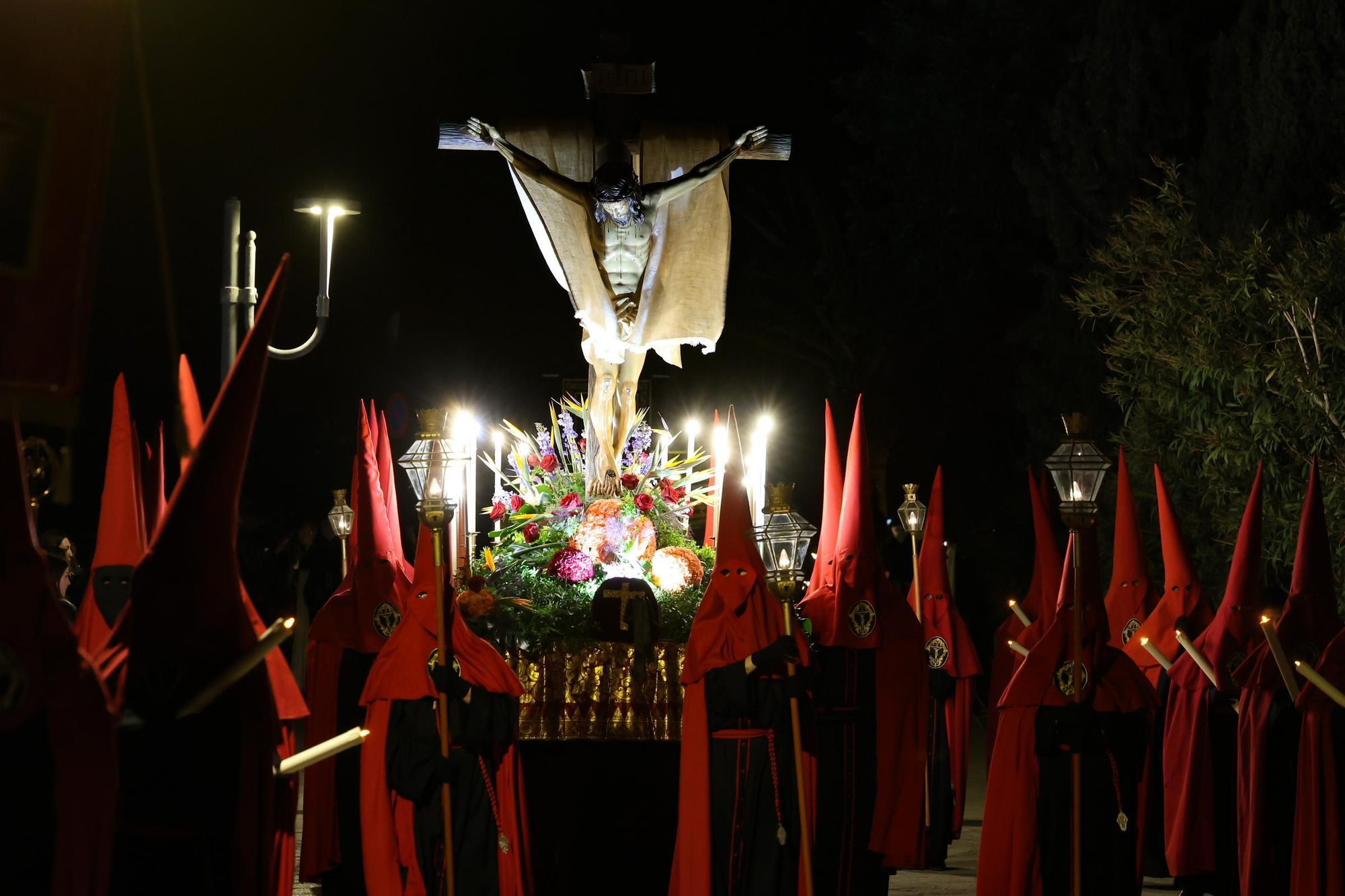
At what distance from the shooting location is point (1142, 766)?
716 cm

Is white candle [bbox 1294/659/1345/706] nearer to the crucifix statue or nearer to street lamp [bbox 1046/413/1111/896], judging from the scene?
street lamp [bbox 1046/413/1111/896]

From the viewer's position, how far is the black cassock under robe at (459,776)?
21.7ft

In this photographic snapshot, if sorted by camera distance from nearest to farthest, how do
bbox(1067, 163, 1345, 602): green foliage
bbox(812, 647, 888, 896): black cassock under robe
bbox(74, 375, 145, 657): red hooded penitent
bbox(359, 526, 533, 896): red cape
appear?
bbox(74, 375, 145, 657): red hooded penitent
bbox(359, 526, 533, 896): red cape
bbox(812, 647, 888, 896): black cassock under robe
bbox(1067, 163, 1345, 602): green foliage

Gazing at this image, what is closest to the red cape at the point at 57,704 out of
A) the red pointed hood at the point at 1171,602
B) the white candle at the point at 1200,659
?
the white candle at the point at 1200,659

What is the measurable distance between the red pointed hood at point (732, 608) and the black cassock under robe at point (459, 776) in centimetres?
89

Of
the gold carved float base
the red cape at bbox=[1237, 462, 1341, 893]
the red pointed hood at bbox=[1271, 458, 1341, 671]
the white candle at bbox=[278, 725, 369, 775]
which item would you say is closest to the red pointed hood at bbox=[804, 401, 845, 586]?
the gold carved float base

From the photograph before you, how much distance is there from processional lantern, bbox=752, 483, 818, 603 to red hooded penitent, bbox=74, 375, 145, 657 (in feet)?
8.31

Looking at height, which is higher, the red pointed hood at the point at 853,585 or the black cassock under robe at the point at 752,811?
the red pointed hood at the point at 853,585

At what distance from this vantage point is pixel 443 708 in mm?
6434

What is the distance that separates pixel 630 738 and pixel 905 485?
333cm

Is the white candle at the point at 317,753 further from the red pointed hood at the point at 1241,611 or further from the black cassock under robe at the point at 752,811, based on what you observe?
Result: the red pointed hood at the point at 1241,611

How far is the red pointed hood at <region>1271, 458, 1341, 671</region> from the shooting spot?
23.8ft

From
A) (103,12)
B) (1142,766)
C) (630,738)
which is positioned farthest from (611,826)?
(103,12)

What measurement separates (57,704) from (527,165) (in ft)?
20.0
